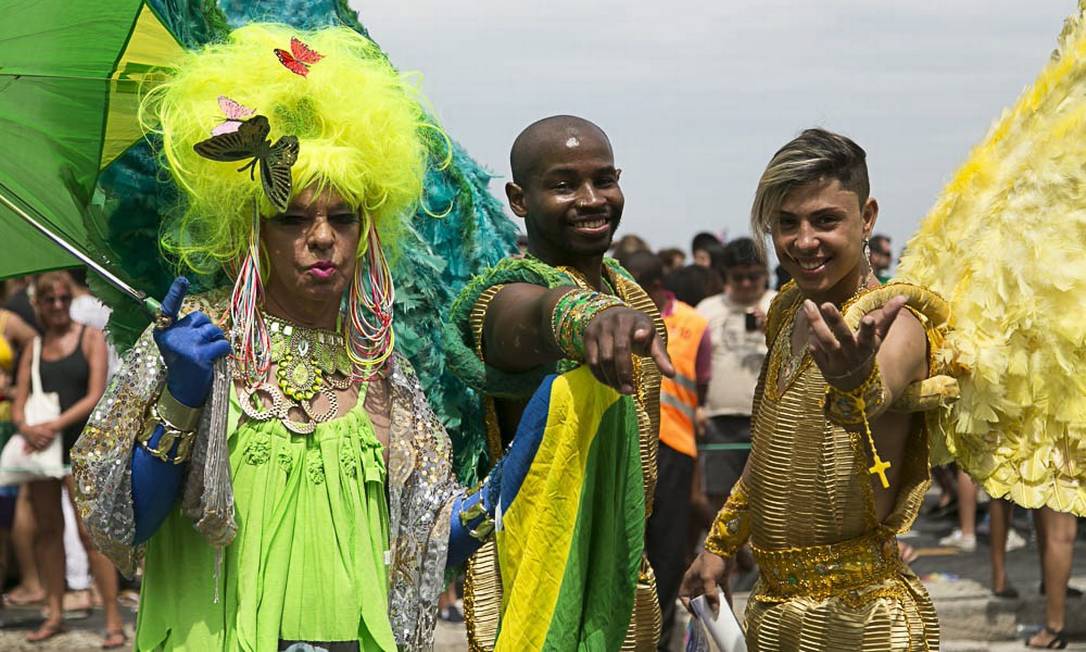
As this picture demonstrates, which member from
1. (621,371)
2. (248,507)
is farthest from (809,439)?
(248,507)

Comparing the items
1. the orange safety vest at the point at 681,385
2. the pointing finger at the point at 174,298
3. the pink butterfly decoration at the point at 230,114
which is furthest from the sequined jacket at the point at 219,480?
the orange safety vest at the point at 681,385

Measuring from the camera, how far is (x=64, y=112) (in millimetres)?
2875

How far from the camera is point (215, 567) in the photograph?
9.37ft

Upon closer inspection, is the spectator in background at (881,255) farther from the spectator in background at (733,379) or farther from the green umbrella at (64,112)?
the green umbrella at (64,112)

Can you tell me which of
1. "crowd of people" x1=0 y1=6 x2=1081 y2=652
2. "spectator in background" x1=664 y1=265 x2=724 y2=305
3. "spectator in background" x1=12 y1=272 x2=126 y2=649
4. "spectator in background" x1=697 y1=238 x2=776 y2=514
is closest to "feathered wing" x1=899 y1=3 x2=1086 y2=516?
"crowd of people" x1=0 y1=6 x2=1081 y2=652

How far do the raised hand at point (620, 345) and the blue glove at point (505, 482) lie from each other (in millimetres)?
319

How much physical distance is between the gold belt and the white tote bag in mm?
4601

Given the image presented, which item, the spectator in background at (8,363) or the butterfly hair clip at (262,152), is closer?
the butterfly hair clip at (262,152)

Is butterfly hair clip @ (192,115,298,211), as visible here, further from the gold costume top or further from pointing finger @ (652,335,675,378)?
the gold costume top

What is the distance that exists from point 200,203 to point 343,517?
2.17ft

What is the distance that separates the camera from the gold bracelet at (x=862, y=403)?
2.96 metres

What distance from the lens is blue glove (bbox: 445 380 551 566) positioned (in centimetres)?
285

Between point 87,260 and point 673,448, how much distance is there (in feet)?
13.2

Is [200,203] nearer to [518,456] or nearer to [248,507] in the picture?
[248,507]
